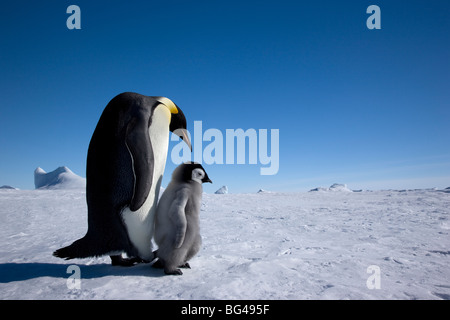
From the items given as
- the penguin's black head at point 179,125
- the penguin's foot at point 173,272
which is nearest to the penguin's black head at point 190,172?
the penguin's black head at point 179,125

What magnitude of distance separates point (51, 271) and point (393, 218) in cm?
542

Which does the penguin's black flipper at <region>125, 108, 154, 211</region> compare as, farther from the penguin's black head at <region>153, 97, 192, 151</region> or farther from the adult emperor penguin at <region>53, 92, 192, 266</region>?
the penguin's black head at <region>153, 97, 192, 151</region>

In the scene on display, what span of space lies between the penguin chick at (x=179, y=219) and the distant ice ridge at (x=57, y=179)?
21.6 meters

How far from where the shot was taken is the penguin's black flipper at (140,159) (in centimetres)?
203

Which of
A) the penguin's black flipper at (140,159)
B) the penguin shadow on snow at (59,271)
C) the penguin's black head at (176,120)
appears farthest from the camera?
the penguin's black head at (176,120)

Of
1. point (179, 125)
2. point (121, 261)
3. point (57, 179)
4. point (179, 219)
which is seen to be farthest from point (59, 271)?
point (57, 179)

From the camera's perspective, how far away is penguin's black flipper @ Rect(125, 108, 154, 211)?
2026mm

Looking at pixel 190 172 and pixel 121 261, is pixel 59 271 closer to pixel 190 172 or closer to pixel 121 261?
pixel 121 261

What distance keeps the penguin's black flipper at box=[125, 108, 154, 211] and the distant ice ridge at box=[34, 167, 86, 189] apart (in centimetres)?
2165

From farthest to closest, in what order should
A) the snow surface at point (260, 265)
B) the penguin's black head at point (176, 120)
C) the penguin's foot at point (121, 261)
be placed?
the penguin's black head at point (176, 120)
the penguin's foot at point (121, 261)
the snow surface at point (260, 265)

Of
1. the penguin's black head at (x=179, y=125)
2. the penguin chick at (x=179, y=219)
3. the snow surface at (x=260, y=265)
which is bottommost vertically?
the snow surface at (x=260, y=265)

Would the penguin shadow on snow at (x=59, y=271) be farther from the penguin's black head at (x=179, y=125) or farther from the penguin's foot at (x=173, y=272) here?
the penguin's black head at (x=179, y=125)

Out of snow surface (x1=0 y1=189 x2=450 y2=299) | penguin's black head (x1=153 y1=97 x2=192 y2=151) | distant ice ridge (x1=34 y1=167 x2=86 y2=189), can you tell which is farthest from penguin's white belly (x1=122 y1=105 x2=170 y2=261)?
distant ice ridge (x1=34 y1=167 x2=86 y2=189)
